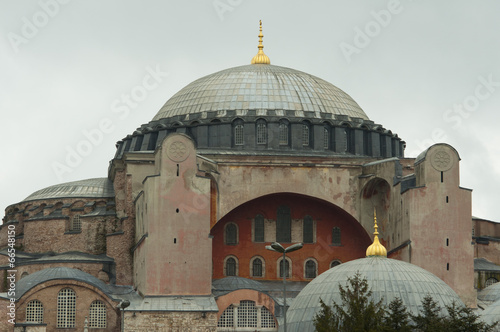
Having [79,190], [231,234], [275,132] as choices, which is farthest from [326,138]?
[79,190]

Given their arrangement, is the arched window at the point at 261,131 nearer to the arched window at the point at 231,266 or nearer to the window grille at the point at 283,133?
the window grille at the point at 283,133

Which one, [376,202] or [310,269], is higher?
[376,202]

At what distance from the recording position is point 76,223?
82750 millimetres

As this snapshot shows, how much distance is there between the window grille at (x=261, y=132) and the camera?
83.2 meters

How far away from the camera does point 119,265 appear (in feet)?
258

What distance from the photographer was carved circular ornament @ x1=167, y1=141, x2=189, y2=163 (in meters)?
74.5

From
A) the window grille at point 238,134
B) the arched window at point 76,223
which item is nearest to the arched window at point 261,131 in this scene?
the window grille at point 238,134

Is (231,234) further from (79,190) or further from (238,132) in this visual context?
(79,190)

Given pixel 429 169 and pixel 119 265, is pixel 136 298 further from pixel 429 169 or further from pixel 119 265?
pixel 429 169

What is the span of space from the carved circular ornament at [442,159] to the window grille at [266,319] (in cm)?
1129

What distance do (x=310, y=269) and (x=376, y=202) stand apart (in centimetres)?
505

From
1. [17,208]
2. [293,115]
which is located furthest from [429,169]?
[17,208]

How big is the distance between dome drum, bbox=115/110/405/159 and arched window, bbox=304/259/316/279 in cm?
636

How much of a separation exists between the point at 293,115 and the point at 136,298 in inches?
634
